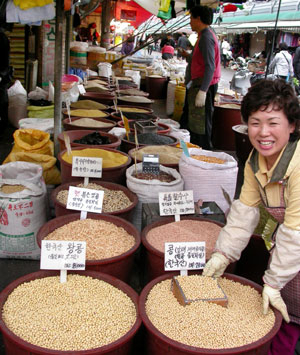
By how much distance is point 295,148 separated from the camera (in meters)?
1.44

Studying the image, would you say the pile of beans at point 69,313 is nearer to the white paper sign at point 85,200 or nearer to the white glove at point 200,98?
the white paper sign at point 85,200

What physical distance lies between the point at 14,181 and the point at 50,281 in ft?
3.26

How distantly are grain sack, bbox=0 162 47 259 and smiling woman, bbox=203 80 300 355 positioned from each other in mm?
1408

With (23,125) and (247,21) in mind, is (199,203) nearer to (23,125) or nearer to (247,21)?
(23,125)

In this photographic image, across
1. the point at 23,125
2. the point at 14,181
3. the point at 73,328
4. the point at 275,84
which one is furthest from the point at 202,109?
the point at 73,328

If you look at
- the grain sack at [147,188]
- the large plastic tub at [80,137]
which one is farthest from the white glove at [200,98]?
the grain sack at [147,188]

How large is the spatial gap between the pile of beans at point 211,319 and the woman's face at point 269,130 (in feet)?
2.03

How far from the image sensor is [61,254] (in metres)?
1.58

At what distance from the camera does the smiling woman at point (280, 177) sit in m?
1.38

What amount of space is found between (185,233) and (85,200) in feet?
1.87

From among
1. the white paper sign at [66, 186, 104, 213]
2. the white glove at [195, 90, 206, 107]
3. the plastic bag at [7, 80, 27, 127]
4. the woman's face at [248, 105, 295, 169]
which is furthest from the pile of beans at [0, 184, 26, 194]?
the plastic bag at [7, 80, 27, 127]

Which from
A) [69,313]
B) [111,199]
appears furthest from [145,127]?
[69,313]

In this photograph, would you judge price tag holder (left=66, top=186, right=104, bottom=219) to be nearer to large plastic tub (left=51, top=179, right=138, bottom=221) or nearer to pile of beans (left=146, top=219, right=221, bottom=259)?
large plastic tub (left=51, top=179, right=138, bottom=221)

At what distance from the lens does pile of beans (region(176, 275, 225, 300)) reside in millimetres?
1526
